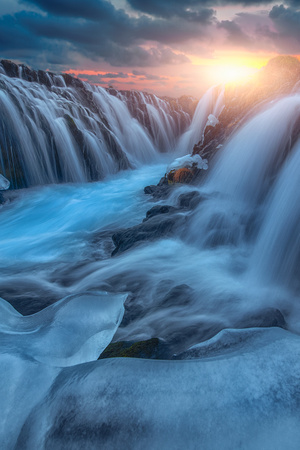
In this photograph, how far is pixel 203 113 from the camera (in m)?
21.6

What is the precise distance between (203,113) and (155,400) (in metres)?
22.3

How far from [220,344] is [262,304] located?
66.9 inches

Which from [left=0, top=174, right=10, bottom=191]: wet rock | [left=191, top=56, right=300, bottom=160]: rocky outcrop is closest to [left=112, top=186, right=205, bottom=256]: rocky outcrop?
[left=191, top=56, right=300, bottom=160]: rocky outcrop

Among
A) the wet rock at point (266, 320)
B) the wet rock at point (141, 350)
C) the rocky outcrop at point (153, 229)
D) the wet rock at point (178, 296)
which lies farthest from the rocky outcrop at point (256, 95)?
the wet rock at point (141, 350)

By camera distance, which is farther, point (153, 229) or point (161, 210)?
point (161, 210)

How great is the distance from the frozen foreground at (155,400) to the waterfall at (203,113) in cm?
1980

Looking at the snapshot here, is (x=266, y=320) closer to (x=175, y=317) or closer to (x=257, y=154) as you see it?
(x=175, y=317)

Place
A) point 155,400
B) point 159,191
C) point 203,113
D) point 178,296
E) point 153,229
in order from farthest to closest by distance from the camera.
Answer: point 203,113 → point 159,191 → point 153,229 → point 178,296 → point 155,400

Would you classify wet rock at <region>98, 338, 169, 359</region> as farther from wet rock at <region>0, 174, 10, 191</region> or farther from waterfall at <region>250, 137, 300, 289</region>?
wet rock at <region>0, 174, 10, 191</region>

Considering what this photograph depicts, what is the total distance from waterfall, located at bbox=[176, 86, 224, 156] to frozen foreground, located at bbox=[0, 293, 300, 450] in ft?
65.0

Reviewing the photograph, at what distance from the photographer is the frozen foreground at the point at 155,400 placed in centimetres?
133

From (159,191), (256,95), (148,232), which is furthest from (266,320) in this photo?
(256,95)

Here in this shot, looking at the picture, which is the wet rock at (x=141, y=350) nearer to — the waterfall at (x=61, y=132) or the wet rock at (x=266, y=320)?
the wet rock at (x=266, y=320)

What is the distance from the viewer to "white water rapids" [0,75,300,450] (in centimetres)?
139
